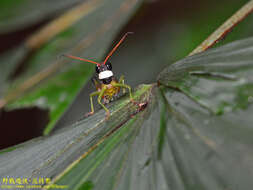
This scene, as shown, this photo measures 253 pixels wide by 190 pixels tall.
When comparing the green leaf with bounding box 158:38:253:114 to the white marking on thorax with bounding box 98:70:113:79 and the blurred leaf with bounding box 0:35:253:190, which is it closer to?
the blurred leaf with bounding box 0:35:253:190

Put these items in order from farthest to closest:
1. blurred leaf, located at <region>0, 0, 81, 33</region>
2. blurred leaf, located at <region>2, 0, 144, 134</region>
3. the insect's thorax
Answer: blurred leaf, located at <region>0, 0, 81, 33</region> < blurred leaf, located at <region>2, 0, 144, 134</region> < the insect's thorax

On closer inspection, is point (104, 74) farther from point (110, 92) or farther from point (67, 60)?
point (67, 60)

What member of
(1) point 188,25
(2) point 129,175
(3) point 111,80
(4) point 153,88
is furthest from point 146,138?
(1) point 188,25

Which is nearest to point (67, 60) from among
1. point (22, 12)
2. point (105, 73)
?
point (22, 12)

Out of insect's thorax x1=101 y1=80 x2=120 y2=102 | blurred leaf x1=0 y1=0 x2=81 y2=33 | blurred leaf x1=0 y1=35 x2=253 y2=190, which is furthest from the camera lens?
blurred leaf x1=0 y1=0 x2=81 y2=33

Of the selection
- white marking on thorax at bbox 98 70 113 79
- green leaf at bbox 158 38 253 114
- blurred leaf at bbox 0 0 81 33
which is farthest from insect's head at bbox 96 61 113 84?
blurred leaf at bbox 0 0 81 33

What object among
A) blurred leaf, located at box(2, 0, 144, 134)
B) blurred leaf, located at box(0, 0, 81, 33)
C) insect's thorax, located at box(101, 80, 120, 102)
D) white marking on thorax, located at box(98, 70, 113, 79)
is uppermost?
blurred leaf, located at box(0, 0, 81, 33)

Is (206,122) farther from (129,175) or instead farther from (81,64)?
(81,64)
